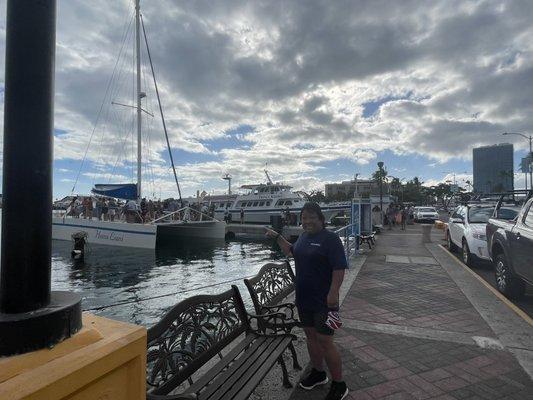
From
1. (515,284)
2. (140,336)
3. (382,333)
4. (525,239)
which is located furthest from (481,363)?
(140,336)

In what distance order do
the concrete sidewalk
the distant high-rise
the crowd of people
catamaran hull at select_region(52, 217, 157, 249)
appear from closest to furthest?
the concrete sidewalk < catamaran hull at select_region(52, 217, 157, 249) < the crowd of people < the distant high-rise

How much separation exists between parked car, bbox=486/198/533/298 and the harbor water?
4565mm

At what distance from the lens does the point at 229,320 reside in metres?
3.73

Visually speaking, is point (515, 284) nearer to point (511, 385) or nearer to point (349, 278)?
point (349, 278)

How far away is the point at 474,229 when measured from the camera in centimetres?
928

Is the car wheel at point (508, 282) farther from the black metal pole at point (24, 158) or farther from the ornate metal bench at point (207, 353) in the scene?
the black metal pole at point (24, 158)

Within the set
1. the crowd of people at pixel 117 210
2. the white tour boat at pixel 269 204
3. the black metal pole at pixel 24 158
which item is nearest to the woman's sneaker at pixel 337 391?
the black metal pole at pixel 24 158

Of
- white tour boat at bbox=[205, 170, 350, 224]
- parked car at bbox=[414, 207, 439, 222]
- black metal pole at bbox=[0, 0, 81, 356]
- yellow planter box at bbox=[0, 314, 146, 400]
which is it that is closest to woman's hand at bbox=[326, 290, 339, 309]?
yellow planter box at bbox=[0, 314, 146, 400]

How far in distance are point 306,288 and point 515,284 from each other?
4808 mm

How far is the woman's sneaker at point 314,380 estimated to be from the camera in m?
3.36

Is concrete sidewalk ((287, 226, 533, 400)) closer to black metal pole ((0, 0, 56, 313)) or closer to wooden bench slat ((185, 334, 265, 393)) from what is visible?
wooden bench slat ((185, 334, 265, 393))

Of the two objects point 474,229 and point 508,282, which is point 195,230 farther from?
point 508,282

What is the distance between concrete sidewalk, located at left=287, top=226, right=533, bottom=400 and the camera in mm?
3287

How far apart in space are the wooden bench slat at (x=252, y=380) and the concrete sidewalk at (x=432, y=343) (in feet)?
1.37
